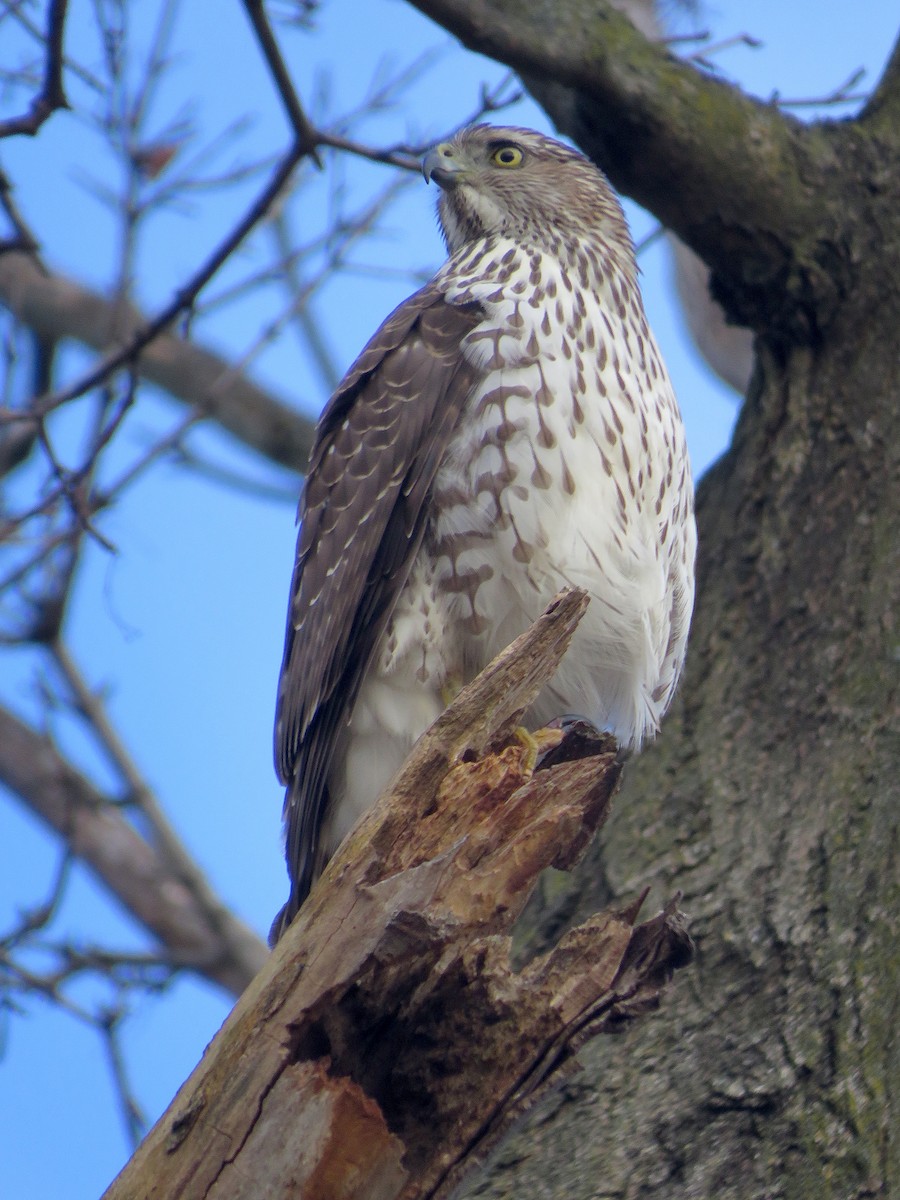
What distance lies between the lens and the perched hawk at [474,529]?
11.4 feet

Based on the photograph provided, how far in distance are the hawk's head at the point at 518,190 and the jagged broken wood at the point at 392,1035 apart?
2538 mm

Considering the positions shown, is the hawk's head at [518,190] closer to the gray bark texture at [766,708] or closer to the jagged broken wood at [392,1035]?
the gray bark texture at [766,708]

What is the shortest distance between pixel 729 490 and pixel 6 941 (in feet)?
11.0

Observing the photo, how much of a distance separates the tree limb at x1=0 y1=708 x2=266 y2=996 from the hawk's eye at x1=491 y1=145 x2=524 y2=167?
3.38m

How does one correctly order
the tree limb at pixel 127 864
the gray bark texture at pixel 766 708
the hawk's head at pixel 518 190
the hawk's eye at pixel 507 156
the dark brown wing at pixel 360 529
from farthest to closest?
the tree limb at pixel 127 864
the hawk's eye at pixel 507 156
the hawk's head at pixel 518 190
the dark brown wing at pixel 360 529
the gray bark texture at pixel 766 708

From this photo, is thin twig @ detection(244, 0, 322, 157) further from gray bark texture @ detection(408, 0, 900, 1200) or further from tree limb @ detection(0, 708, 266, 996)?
tree limb @ detection(0, 708, 266, 996)

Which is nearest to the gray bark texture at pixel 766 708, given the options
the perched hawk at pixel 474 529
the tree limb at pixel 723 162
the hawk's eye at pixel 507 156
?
the tree limb at pixel 723 162

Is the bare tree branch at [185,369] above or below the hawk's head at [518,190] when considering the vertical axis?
above

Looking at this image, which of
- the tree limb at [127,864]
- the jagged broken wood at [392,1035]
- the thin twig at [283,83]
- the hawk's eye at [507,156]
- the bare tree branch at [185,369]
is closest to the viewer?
the jagged broken wood at [392,1035]

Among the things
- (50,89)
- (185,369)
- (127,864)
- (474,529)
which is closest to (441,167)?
(50,89)

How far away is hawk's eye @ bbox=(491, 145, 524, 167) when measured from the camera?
4730mm

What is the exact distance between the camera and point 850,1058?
305 cm

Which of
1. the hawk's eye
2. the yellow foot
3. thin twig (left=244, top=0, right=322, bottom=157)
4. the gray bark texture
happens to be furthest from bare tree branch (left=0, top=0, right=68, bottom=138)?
the yellow foot

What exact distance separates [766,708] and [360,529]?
48.6 inches
